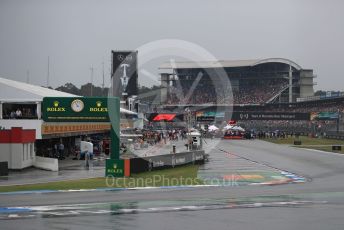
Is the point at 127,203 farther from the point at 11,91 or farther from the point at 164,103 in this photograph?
the point at 164,103

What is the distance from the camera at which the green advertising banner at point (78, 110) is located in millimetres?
30219

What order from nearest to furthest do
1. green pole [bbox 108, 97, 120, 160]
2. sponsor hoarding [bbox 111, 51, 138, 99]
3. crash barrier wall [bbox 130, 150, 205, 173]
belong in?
crash barrier wall [bbox 130, 150, 205, 173] < green pole [bbox 108, 97, 120, 160] < sponsor hoarding [bbox 111, 51, 138, 99]

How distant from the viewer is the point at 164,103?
449 ft

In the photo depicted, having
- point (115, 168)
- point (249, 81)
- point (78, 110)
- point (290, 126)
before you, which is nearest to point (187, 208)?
point (115, 168)

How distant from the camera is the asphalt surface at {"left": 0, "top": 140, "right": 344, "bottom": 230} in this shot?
1421 centimetres

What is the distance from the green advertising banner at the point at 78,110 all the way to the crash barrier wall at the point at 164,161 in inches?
130

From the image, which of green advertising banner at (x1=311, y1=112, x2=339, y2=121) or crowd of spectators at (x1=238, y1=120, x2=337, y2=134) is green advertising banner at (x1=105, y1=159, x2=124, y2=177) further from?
green advertising banner at (x1=311, y1=112, x2=339, y2=121)

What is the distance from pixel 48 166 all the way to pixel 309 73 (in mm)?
117130

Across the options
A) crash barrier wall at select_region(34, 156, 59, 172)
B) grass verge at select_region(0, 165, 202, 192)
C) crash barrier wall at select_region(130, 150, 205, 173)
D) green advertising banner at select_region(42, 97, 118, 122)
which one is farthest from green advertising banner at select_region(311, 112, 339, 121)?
green advertising banner at select_region(42, 97, 118, 122)

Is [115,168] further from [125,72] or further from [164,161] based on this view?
[125,72]

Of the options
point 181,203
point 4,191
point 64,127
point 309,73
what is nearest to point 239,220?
point 181,203

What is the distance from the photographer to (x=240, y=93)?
14550cm

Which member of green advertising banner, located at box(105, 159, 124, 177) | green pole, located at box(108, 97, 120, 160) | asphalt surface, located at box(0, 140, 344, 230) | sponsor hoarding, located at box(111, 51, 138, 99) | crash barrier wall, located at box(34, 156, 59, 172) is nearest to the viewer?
asphalt surface, located at box(0, 140, 344, 230)

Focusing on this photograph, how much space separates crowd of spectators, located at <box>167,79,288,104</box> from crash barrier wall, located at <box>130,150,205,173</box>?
319ft
